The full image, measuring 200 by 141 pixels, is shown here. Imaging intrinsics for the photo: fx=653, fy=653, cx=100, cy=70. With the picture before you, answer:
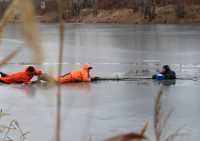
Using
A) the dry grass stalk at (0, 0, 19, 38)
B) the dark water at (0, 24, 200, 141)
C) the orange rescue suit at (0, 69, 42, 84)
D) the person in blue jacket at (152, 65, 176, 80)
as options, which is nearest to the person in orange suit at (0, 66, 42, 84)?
the orange rescue suit at (0, 69, 42, 84)

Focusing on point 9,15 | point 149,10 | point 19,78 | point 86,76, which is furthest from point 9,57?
point 149,10

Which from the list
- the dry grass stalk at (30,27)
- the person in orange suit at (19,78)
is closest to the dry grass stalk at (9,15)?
the dry grass stalk at (30,27)

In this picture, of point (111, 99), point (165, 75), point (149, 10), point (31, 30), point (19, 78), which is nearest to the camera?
point (31, 30)

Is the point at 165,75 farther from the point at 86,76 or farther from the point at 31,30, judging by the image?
the point at 31,30

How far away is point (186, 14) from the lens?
56.1 metres

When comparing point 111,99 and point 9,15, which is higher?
point 9,15

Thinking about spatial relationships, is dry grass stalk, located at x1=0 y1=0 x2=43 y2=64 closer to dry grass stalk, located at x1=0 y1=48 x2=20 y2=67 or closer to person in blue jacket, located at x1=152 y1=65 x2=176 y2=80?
dry grass stalk, located at x1=0 y1=48 x2=20 y2=67

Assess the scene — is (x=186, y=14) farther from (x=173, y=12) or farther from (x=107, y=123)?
(x=107, y=123)

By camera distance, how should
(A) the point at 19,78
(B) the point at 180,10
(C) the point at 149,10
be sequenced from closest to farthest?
(A) the point at 19,78 < (B) the point at 180,10 < (C) the point at 149,10

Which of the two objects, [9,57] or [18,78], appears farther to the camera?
[18,78]

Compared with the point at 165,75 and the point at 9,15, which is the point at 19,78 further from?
the point at 9,15

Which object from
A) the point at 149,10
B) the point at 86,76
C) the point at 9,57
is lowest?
the point at 86,76

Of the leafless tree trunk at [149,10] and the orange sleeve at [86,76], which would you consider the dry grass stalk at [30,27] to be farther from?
the leafless tree trunk at [149,10]

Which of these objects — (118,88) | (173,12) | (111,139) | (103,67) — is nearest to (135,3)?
(173,12)
